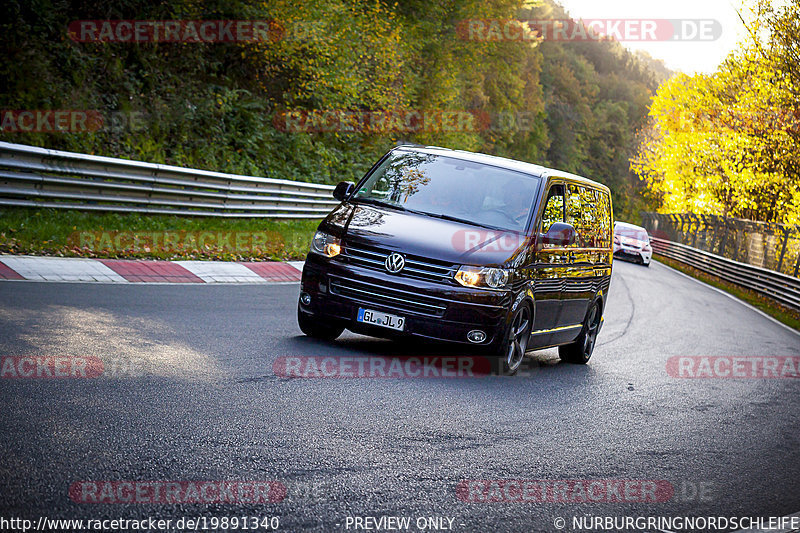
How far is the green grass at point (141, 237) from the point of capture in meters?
13.3

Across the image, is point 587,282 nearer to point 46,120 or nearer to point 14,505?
point 14,505

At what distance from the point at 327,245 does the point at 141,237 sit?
7526 millimetres

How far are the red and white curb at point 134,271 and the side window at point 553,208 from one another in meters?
5.22

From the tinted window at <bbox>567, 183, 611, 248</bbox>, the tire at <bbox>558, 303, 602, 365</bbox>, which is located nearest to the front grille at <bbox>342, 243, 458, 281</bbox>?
the tinted window at <bbox>567, 183, 611, 248</bbox>

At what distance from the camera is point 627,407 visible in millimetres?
8438

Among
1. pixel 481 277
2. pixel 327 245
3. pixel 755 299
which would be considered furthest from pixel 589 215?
pixel 755 299

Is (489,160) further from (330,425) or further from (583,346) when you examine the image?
(330,425)

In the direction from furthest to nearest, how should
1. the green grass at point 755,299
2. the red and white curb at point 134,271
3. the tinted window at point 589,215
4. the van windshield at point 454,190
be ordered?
the green grass at point 755,299 → the red and white curb at point 134,271 → the tinted window at point 589,215 → the van windshield at point 454,190

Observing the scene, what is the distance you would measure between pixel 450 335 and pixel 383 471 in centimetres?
329

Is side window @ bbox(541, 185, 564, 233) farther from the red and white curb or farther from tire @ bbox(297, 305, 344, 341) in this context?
the red and white curb

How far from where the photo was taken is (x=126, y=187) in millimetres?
16312

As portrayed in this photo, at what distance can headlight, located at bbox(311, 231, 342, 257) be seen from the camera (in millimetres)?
8672

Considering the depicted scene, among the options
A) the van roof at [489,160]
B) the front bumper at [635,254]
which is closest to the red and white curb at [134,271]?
the van roof at [489,160]

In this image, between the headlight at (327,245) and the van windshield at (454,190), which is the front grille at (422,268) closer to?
the headlight at (327,245)
